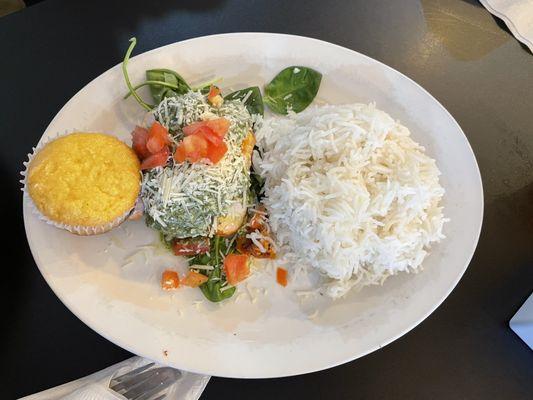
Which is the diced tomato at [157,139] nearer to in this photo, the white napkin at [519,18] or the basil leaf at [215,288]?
the basil leaf at [215,288]

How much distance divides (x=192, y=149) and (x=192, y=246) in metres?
0.49

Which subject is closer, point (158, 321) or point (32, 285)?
point (158, 321)

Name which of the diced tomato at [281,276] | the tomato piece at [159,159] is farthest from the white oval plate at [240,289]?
the tomato piece at [159,159]

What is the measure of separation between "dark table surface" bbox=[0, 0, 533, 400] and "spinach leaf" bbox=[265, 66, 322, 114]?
563 mm

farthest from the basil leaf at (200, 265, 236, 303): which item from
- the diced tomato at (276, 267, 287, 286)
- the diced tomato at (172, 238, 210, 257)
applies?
the diced tomato at (276, 267, 287, 286)

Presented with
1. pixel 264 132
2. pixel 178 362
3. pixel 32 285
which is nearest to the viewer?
pixel 178 362

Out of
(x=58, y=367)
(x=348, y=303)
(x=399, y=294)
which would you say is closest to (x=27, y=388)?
(x=58, y=367)

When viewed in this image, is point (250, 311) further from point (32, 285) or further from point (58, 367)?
point (32, 285)

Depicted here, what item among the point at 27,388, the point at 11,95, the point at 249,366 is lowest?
the point at 27,388

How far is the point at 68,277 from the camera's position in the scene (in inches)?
80.5

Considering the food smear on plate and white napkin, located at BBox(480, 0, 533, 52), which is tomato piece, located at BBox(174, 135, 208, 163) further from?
white napkin, located at BBox(480, 0, 533, 52)

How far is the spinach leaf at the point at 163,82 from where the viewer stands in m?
2.39

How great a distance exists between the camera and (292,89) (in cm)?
254

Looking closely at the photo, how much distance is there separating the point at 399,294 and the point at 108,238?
1413 millimetres
